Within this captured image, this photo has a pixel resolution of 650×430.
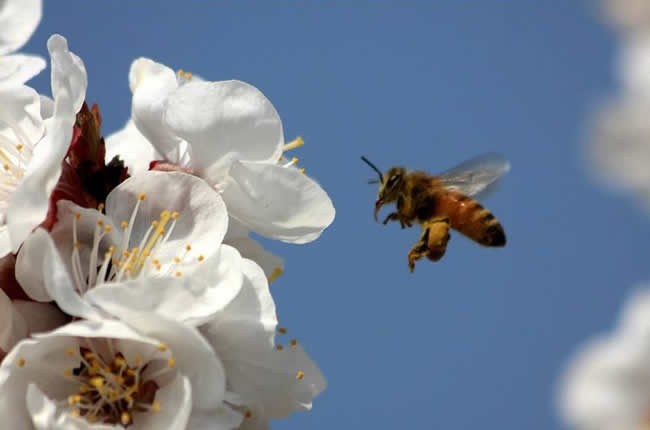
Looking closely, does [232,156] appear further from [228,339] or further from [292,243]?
[228,339]

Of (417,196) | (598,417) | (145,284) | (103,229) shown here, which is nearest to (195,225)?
(103,229)

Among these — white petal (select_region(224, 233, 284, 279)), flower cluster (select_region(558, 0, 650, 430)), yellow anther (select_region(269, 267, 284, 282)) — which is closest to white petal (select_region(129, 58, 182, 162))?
white petal (select_region(224, 233, 284, 279))

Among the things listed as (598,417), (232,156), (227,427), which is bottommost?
(227,427)

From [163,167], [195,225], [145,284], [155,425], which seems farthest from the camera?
[163,167]

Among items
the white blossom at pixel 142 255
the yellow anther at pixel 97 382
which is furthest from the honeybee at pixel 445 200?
the yellow anther at pixel 97 382

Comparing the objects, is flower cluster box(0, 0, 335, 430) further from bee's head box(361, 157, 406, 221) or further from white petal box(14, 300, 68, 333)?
bee's head box(361, 157, 406, 221)

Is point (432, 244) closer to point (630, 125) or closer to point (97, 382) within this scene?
point (97, 382)
